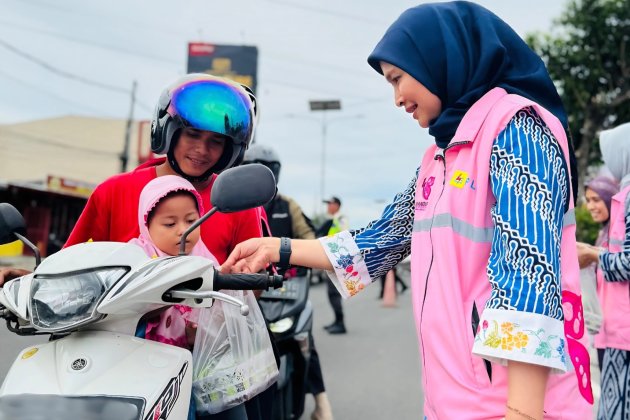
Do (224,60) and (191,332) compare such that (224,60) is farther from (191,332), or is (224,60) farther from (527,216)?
(527,216)

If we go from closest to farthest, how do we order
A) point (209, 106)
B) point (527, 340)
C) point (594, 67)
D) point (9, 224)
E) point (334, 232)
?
point (527, 340)
point (9, 224)
point (209, 106)
point (334, 232)
point (594, 67)

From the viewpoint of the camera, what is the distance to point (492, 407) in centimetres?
118

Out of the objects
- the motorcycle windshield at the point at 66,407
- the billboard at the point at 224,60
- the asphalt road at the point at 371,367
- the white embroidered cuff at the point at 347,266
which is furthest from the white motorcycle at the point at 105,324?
the billboard at the point at 224,60

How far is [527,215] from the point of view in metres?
1.13

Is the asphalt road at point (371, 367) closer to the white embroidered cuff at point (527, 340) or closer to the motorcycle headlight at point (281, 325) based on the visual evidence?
the motorcycle headlight at point (281, 325)

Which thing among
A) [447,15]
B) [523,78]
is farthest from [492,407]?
[447,15]

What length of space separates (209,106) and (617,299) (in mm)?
2298

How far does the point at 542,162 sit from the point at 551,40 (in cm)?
2346

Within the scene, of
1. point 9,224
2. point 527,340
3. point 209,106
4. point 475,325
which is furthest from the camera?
point 209,106

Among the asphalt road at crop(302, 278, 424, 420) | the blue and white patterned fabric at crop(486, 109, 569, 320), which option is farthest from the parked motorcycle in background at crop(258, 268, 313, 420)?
the blue and white patterned fabric at crop(486, 109, 569, 320)

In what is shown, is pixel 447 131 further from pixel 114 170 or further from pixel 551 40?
pixel 114 170

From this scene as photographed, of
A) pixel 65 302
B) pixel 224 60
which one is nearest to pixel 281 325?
pixel 65 302

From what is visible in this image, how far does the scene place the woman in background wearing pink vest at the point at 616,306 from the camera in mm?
2742

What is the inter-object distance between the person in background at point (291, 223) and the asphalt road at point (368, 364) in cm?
31
